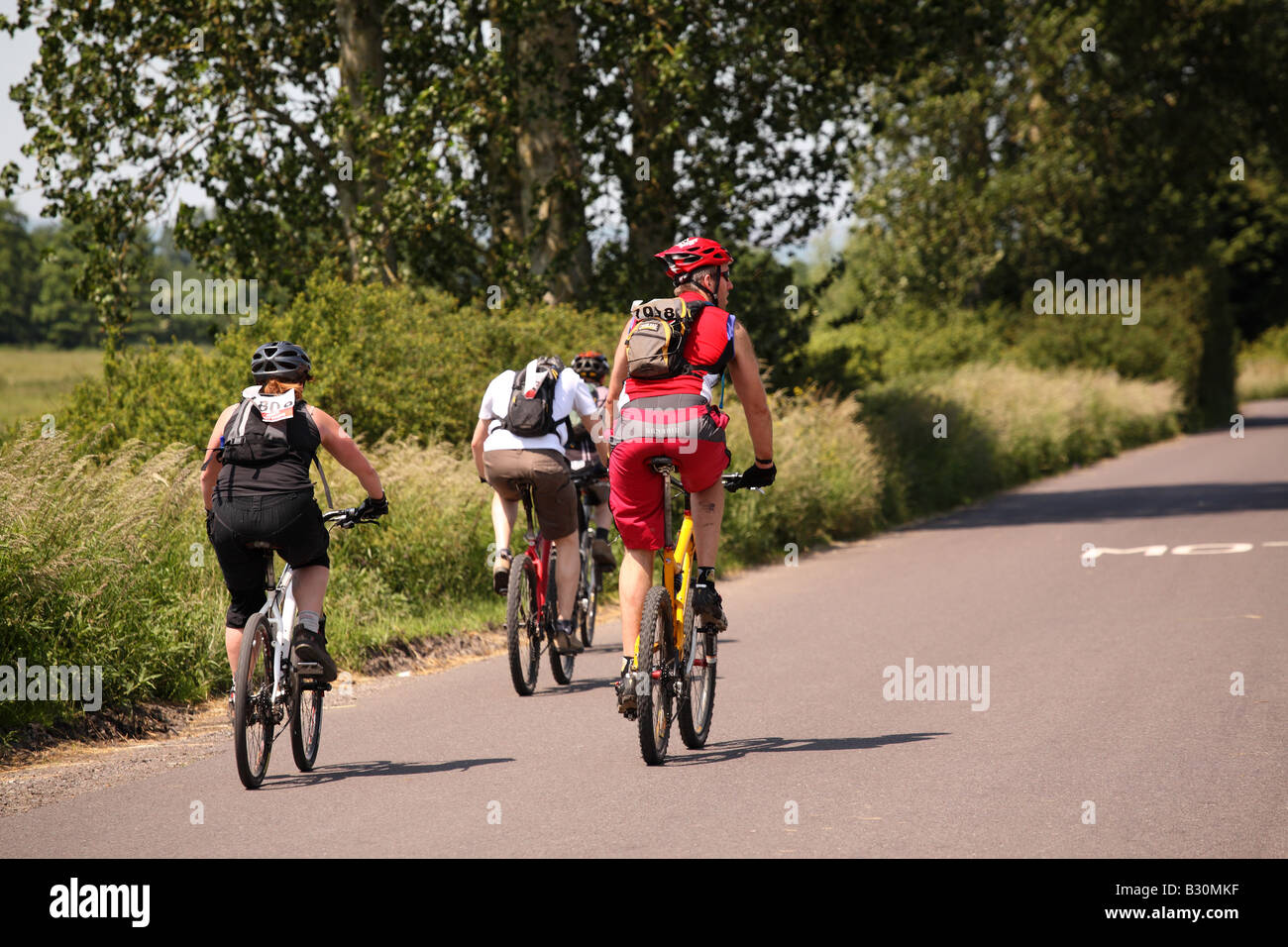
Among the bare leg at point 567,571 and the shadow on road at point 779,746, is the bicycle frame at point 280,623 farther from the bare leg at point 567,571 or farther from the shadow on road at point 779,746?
the bare leg at point 567,571

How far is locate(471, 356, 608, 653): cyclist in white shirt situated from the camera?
8562 mm

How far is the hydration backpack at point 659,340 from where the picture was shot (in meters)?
6.22

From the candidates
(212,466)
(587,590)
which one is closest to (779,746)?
(587,590)

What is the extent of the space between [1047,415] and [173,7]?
1870 cm

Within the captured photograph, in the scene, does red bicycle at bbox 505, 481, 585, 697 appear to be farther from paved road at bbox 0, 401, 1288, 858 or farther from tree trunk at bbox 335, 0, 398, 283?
tree trunk at bbox 335, 0, 398, 283

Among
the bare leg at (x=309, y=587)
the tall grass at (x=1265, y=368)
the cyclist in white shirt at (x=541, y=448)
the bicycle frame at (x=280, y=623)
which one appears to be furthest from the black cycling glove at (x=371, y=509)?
the tall grass at (x=1265, y=368)

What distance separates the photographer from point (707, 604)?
6613mm

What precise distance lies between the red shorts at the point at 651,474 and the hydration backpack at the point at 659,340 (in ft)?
0.85

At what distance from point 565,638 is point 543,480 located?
37.3 inches

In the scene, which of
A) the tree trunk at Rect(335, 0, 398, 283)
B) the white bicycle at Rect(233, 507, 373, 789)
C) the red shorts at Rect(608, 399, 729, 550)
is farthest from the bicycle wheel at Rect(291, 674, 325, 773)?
the tree trunk at Rect(335, 0, 398, 283)

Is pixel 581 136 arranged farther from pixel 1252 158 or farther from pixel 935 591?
pixel 1252 158

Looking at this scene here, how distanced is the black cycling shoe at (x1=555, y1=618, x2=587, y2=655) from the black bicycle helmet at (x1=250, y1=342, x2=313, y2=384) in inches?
113

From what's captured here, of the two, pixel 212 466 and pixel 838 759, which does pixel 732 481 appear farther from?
pixel 212 466

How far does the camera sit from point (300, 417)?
20.7ft
